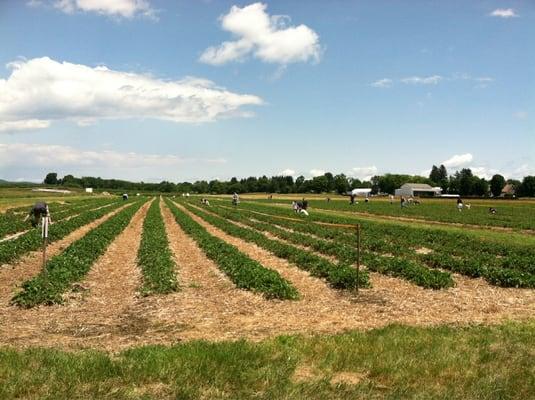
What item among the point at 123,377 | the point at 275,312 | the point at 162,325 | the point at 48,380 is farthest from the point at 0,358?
the point at 275,312

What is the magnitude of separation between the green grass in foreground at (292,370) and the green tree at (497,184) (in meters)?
170

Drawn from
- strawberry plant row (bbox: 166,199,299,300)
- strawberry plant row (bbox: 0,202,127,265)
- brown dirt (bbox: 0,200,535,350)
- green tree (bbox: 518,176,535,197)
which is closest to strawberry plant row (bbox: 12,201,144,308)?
brown dirt (bbox: 0,200,535,350)

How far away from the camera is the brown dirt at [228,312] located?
9388mm

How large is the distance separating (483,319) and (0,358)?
901 centimetres

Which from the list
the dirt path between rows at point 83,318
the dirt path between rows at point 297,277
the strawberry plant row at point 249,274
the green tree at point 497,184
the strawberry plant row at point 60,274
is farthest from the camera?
the green tree at point 497,184

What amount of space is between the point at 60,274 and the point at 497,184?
169488 mm

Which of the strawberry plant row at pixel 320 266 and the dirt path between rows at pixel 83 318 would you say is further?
the strawberry plant row at pixel 320 266

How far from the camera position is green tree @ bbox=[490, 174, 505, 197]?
163 m

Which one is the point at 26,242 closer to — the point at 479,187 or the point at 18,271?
the point at 18,271

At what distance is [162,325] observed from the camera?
10.0m

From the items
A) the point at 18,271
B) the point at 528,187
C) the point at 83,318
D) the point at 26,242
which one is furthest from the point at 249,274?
the point at 528,187

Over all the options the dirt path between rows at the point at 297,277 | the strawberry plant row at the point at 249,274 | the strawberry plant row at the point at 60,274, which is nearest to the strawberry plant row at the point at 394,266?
the dirt path between rows at the point at 297,277

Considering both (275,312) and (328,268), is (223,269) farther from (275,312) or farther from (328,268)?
(275,312)

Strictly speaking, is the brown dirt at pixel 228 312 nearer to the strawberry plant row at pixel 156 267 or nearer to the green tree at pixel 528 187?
the strawberry plant row at pixel 156 267
